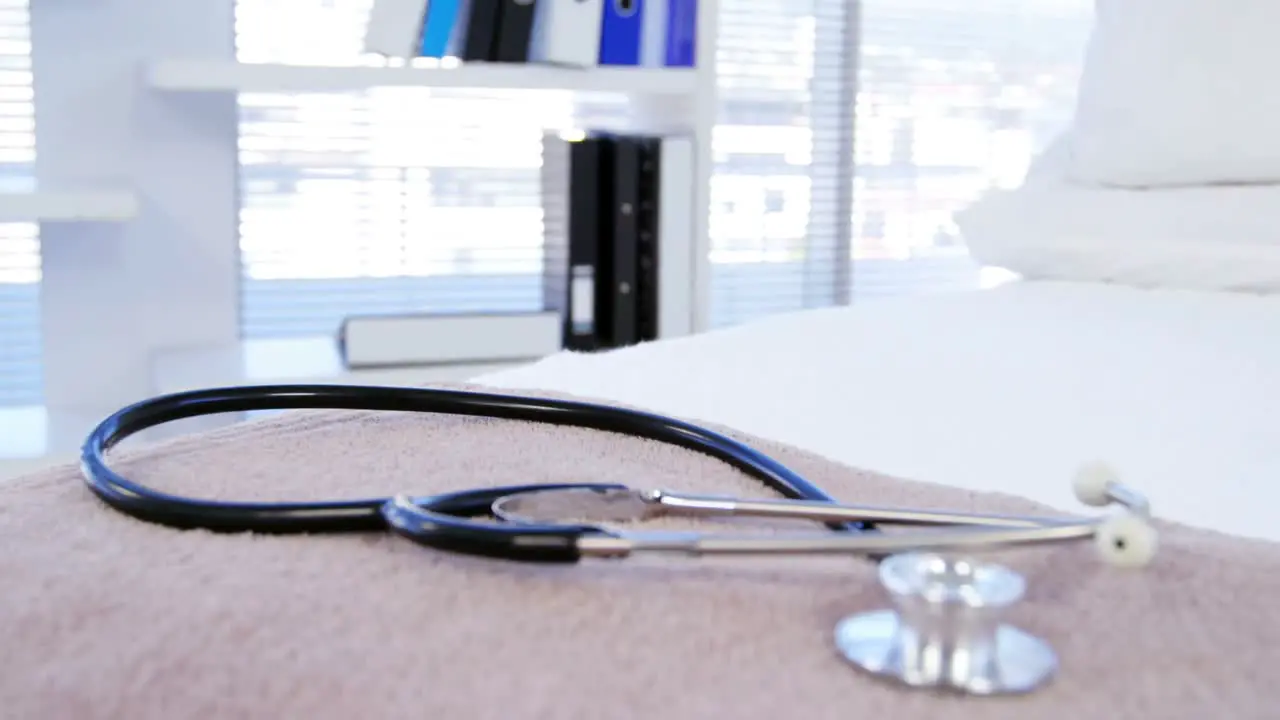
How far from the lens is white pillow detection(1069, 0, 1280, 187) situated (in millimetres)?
1191

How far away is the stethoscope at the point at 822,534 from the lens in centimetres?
31

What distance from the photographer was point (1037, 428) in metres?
0.70

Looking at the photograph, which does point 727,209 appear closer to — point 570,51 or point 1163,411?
point 570,51

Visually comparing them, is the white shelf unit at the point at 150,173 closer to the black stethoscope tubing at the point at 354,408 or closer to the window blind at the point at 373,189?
the window blind at the point at 373,189

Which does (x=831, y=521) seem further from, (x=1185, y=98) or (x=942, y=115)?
(x=942, y=115)

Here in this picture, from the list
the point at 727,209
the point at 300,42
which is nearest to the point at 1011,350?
the point at 300,42

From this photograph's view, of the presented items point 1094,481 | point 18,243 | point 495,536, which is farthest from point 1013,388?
point 18,243

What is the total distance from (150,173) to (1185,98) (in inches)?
51.8

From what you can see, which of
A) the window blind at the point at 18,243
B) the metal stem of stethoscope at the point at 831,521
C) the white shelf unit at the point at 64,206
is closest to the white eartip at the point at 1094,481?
the metal stem of stethoscope at the point at 831,521

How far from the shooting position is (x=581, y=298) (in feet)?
5.98

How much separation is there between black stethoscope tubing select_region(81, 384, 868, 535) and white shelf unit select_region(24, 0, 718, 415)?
45.4 inches

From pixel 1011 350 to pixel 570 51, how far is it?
39.8 inches

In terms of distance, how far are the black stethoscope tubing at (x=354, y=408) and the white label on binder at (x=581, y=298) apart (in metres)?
1.18

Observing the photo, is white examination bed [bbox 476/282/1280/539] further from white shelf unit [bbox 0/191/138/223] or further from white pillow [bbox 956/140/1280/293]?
white shelf unit [bbox 0/191/138/223]
